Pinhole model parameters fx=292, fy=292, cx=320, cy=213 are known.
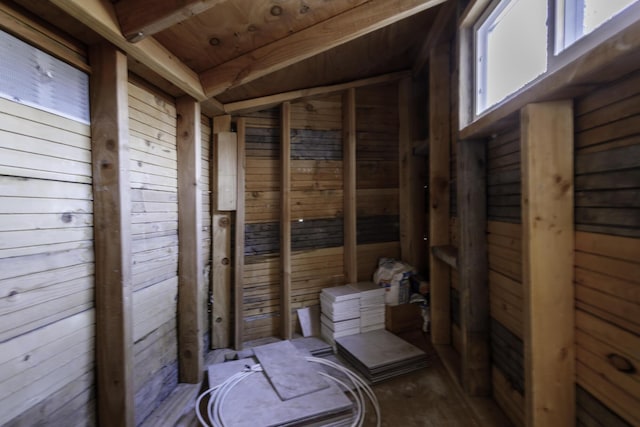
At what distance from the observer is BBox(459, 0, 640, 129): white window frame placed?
81 centimetres

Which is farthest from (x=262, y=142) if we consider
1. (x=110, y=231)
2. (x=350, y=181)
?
(x=110, y=231)

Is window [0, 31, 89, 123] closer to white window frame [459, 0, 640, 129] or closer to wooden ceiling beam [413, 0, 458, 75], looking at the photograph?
white window frame [459, 0, 640, 129]

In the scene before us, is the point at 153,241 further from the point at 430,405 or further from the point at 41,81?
the point at 430,405

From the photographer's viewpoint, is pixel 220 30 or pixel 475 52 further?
pixel 475 52

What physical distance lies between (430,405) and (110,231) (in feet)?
6.09

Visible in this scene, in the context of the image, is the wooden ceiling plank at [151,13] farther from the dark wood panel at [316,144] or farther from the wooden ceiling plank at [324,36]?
the dark wood panel at [316,144]

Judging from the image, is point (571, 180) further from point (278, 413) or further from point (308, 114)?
point (308, 114)

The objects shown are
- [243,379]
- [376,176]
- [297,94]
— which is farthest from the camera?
[376,176]

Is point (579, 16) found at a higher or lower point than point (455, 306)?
higher

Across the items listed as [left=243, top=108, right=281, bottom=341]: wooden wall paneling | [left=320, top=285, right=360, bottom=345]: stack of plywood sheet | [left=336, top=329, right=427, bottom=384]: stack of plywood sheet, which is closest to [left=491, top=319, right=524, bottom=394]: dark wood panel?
[left=336, top=329, right=427, bottom=384]: stack of plywood sheet

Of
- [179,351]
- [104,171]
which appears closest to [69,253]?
[104,171]

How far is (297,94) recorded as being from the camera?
2.38m

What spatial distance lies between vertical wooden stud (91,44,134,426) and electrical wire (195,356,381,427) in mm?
412

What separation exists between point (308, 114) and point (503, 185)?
1.62 m
